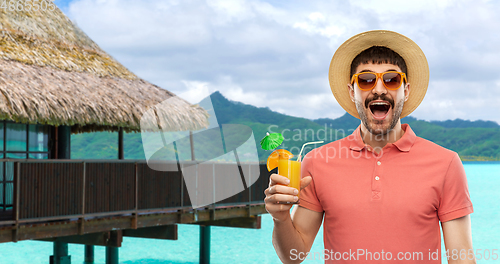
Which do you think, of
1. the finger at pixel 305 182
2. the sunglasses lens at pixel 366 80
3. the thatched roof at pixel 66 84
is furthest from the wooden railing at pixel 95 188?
the sunglasses lens at pixel 366 80

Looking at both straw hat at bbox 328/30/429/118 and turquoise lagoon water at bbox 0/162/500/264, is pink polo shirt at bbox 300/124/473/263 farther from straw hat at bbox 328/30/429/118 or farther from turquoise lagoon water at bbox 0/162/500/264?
turquoise lagoon water at bbox 0/162/500/264

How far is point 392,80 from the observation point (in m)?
2.25

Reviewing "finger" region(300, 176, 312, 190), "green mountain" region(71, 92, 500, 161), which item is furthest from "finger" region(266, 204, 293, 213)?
"green mountain" region(71, 92, 500, 161)

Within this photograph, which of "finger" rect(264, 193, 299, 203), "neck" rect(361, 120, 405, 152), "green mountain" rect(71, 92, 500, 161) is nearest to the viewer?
"finger" rect(264, 193, 299, 203)

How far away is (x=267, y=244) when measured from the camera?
38938 millimetres

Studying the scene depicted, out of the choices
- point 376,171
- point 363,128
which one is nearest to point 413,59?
point 363,128

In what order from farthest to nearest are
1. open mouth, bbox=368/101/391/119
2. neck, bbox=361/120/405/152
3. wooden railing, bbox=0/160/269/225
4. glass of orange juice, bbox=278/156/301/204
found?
wooden railing, bbox=0/160/269/225 < neck, bbox=361/120/405/152 < open mouth, bbox=368/101/391/119 < glass of orange juice, bbox=278/156/301/204

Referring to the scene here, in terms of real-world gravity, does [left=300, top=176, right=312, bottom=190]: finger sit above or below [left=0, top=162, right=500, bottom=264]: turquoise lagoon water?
above

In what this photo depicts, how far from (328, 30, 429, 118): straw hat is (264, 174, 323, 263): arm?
2.16ft

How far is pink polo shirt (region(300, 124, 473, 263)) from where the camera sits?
6.93ft

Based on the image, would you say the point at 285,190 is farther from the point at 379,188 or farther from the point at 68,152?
the point at 68,152

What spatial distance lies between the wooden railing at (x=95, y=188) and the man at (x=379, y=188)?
6220 millimetres

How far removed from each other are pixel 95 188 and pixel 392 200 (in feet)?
24.0

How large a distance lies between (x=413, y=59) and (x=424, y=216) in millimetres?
811
